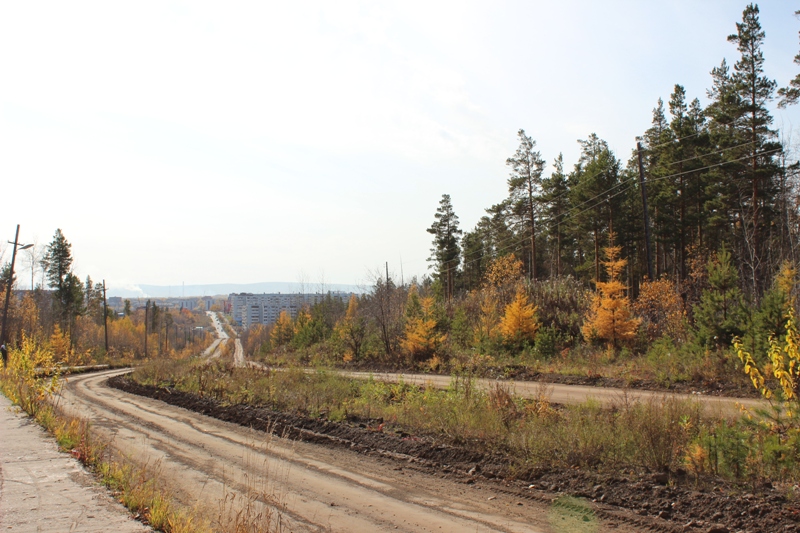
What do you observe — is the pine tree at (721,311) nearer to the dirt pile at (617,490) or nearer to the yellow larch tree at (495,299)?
the yellow larch tree at (495,299)

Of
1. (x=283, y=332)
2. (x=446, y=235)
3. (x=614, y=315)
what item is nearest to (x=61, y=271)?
(x=283, y=332)

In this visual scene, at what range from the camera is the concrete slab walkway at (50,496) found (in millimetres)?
5328

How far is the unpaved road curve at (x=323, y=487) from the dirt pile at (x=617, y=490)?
298mm

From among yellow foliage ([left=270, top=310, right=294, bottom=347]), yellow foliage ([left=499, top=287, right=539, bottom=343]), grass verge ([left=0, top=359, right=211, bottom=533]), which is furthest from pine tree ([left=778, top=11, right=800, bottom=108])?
yellow foliage ([left=270, top=310, right=294, bottom=347])

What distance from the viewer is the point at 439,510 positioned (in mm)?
6691

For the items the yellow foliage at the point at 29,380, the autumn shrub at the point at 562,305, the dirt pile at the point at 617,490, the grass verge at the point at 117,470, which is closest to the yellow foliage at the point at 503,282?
the autumn shrub at the point at 562,305

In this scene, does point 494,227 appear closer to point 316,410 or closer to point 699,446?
point 316,410

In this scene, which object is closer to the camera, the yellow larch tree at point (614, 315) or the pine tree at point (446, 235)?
the yellow larch tree at point (614, 315)

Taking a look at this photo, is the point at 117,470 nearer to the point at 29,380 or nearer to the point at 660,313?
the point at 29,380

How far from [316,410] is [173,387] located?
428 inches

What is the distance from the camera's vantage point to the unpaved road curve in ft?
20.5

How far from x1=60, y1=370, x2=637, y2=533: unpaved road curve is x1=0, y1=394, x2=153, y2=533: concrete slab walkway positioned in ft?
3.37

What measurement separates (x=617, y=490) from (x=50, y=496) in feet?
23.2

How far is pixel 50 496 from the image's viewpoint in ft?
20.9
